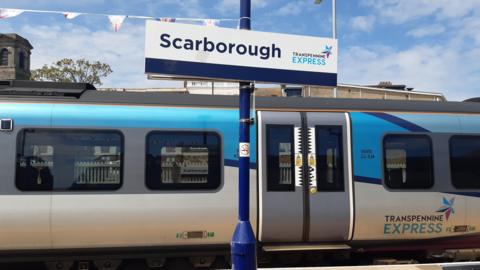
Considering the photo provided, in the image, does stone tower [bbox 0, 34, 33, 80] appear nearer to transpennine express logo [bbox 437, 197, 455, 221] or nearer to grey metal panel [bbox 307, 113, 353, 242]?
grey metal panel [bbox 307, 113, 353, 242]

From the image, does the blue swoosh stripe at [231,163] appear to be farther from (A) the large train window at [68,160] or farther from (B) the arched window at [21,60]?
(B) the arched window at [21,60]

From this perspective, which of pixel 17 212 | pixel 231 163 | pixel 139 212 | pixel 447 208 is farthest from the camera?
pixel 447 208

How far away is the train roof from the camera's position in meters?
6.85

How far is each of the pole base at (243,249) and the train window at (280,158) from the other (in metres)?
1.98

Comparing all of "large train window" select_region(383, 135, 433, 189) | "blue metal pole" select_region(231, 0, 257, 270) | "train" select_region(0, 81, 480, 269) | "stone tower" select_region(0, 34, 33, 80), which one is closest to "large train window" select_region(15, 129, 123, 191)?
"train" select_region(0, 81, 480, 269)

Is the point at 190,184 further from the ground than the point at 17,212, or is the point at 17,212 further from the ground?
the point at 190,184

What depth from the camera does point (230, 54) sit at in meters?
5.10

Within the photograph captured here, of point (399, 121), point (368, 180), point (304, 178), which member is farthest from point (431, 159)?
point (304, 178)

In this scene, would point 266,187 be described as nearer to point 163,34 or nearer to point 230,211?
point 230,211

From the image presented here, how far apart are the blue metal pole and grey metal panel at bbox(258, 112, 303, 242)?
1816 mm

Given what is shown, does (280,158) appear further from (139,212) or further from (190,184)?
(139,212)

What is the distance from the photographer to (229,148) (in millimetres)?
7020

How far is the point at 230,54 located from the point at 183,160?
7.66ft

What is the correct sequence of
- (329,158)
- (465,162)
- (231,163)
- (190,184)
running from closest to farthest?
(190,184) → (231,163) → (329,158) → (465,162)
